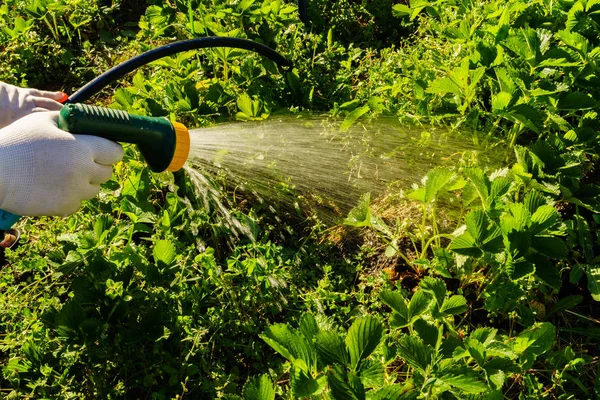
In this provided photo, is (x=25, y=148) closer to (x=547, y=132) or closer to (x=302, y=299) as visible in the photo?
(x=302, y=299)

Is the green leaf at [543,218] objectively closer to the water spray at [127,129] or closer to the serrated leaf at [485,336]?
the serrated leaf at [485,336]

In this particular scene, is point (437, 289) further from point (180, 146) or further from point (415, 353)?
point (180, 146)

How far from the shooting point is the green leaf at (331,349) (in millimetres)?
1509

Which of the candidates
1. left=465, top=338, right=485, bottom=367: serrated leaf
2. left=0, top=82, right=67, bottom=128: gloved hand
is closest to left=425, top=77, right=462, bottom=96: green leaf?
left=465, top=338, right=485, bottom=367: serrated leaf

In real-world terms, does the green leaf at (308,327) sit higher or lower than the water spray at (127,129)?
lower

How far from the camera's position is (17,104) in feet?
6.63

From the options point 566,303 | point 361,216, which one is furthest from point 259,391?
point 566,303

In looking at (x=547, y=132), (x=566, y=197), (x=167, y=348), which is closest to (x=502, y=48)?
(x=547, y=132)

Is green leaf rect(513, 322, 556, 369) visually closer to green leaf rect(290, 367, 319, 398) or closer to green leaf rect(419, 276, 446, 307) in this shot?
green leaf rect(419, 276, 446, 307)

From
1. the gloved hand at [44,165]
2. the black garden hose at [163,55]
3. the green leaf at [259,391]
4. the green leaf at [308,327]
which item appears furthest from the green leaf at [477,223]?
the black garden hose at [163,55]

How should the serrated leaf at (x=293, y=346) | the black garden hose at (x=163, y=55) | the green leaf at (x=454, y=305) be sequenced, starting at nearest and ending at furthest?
the serrated leaf at (x=293, y=346), the green leaf at (x=454, y=305), the black garden hose at (x=163, y=55)

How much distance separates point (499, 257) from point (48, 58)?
2.26 m

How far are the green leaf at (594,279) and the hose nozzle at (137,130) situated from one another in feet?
4.07

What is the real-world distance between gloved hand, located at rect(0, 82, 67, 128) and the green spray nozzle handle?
1.00 ft
